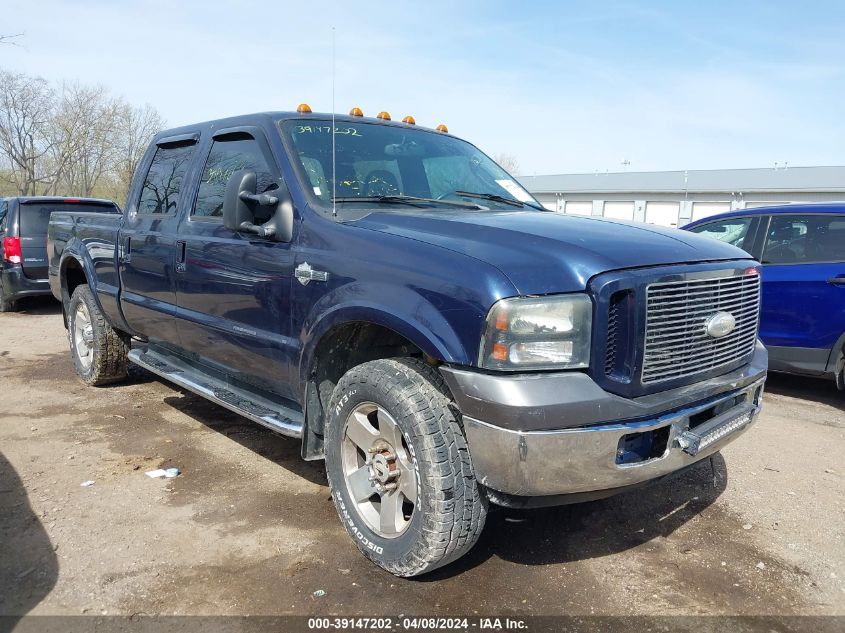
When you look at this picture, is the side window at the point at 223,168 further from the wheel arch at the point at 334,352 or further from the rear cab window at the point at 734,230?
the rear cab window at the point at 734,230

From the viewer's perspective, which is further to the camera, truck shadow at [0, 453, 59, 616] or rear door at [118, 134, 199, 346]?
rear door at [118, 134, 199, 346]

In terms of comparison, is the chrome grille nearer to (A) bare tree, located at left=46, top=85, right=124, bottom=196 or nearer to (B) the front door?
(B) the front door

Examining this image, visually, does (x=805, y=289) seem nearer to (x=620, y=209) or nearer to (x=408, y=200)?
(x=408, y=200)

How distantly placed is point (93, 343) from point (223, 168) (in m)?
2.53

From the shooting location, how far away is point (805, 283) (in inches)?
218

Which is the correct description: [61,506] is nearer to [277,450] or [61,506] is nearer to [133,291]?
[277,450]

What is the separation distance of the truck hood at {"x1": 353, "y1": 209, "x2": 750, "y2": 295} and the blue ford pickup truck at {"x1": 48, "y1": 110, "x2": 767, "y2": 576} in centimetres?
1

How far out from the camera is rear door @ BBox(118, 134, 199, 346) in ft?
14.0

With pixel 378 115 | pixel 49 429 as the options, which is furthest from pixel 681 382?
pixel 49 429

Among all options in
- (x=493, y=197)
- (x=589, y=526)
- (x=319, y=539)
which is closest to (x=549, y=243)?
(x=493, y=197)

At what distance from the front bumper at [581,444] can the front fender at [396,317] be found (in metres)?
0.13

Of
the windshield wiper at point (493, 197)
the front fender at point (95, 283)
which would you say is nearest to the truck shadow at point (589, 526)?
the windshield wiper at point (493, 197)

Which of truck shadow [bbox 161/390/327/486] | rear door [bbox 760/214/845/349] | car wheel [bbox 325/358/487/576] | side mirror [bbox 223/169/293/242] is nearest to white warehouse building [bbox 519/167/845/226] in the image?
rear door [bbox 760/214/845/349]

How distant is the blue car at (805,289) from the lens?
5386 millimetres
